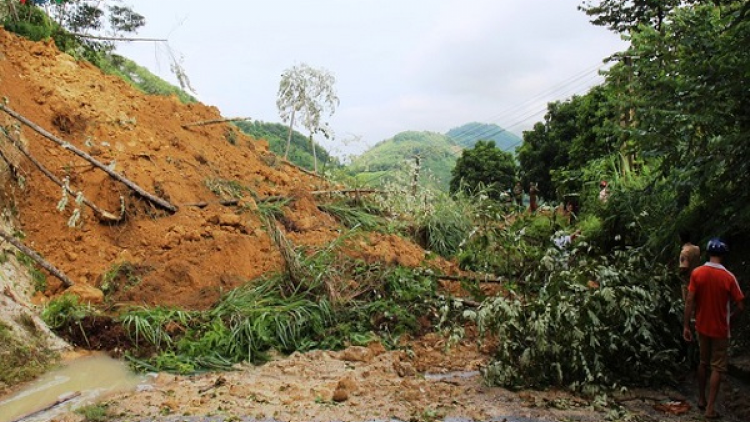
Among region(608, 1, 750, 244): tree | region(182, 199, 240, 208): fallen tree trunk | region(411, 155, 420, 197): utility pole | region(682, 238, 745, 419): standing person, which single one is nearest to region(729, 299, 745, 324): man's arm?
region(682, 238, 745, 419): standing person

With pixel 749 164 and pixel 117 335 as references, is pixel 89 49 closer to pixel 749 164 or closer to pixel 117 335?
pixel 117 335

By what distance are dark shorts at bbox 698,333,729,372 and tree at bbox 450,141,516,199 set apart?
22.6m

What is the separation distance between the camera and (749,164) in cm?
421

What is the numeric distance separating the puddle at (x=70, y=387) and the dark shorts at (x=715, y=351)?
180 inches

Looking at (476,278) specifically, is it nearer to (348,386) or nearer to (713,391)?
(348,386)

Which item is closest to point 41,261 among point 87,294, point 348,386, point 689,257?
point 87,294

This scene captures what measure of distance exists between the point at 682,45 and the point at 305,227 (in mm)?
6232

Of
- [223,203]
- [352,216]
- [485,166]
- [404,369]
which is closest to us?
[404,369]

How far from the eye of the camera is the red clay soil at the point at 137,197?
303 inches

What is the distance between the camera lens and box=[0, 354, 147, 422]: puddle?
180 inches

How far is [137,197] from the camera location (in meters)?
9.01

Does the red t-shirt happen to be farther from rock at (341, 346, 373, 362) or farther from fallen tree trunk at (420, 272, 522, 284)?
rock at (341, 346, 373, 362)

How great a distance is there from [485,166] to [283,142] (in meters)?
9.38

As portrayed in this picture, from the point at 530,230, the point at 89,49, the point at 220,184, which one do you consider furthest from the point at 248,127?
the point at 530,230
